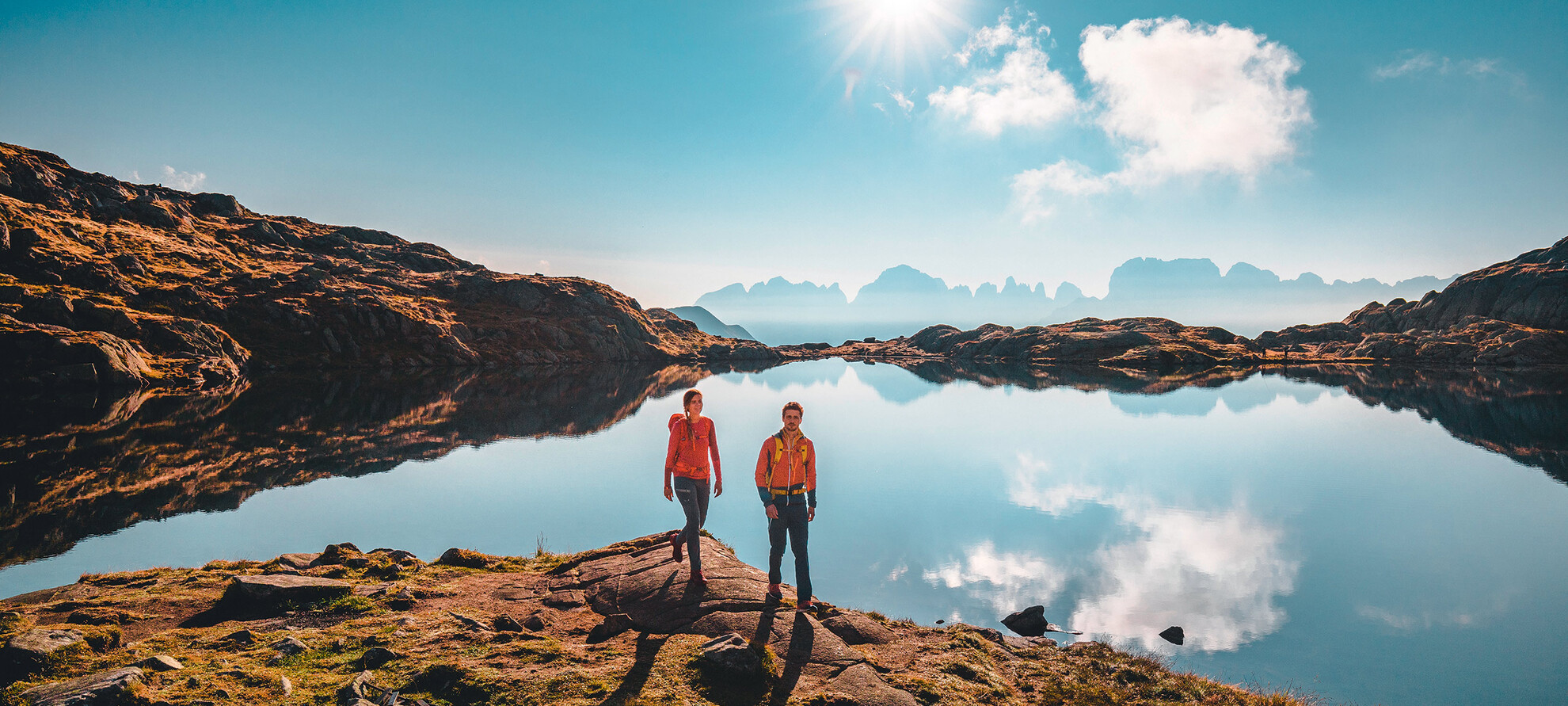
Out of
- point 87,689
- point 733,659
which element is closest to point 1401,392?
point 733,659

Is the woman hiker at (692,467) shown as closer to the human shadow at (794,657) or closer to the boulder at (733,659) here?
the human shadow at (794,657)

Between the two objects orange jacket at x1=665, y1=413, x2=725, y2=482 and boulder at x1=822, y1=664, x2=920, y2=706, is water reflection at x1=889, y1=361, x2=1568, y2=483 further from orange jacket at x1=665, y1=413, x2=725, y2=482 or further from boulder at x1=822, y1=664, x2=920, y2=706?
orange jacket at x1=665, y1=413, x2=725, y2=482

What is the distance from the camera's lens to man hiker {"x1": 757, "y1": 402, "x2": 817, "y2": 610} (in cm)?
1289

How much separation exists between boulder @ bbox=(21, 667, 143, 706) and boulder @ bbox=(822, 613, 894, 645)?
10.7m

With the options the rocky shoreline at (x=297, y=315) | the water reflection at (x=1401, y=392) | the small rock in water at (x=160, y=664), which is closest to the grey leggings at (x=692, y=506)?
the small rock in water at (x=160, y=664)

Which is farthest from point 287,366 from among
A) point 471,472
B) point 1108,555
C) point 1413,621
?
point 1413,621

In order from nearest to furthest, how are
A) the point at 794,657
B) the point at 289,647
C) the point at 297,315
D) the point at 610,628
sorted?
the point at 289,647 → the point at 794,657 → the point at 610,628 → the point at 297,315

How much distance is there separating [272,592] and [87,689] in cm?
536

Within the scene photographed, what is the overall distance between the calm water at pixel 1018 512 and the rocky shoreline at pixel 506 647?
4884mm

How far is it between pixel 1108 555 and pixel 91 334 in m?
117

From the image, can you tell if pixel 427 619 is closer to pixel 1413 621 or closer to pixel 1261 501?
pixel 1413 621

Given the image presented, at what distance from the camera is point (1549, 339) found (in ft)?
459

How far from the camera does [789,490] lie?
42.7 ft

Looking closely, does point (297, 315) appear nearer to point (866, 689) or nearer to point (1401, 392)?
point (866, 689)
